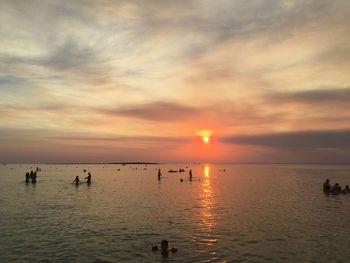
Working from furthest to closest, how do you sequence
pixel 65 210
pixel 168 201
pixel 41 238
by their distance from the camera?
1. pixel 168 201
2. pixel 65 210
3. pixel 41 238

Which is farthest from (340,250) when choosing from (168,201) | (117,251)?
(168,201)

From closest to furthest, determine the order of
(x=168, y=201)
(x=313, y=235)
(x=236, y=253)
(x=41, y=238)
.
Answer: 1. (x=236, y=253)
2. (x=41, y=238)
3. (x=313, y=235)
4. (x=168, y=201)

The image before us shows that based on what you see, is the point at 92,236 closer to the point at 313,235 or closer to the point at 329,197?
the point at 313,235

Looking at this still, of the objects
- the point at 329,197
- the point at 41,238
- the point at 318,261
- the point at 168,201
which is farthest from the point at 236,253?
the point at 329,197

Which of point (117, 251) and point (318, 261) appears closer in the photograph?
point (318, 261)

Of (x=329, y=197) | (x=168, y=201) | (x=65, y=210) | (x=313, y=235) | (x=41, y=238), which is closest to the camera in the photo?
(x=41, y=238)

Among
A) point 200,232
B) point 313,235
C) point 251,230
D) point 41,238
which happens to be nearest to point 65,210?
point 41,238

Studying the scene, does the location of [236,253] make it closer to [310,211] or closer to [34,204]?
[310,211]

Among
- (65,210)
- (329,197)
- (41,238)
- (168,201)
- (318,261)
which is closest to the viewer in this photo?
(318,261)

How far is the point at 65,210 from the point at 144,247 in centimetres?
1981

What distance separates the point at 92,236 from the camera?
89.9 ft

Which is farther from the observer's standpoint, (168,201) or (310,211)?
(168,201)

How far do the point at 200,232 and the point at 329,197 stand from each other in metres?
36.8

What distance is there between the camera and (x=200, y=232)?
29234 millimetres
